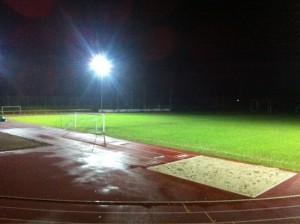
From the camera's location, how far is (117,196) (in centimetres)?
800

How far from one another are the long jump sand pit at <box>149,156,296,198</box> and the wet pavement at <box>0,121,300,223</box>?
32cm

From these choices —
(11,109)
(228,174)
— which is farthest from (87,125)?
(11,109)

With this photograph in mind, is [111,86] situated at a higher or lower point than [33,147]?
higher

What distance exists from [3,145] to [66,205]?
8.96 meters

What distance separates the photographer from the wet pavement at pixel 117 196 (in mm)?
6770

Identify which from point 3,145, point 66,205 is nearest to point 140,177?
point 66,205

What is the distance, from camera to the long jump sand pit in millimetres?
8891

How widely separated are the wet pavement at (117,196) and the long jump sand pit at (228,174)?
32cm

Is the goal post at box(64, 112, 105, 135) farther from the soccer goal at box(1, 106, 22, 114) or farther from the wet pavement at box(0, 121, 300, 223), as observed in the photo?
the soccer goal at box(1, 106, 22, 114)

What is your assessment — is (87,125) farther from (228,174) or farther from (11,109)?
(11,109)

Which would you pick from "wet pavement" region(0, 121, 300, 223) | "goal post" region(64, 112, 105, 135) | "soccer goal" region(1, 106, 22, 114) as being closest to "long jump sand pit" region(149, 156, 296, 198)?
"wet pavement" region(0, 121, 300, 223)

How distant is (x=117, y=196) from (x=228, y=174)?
3819 mm

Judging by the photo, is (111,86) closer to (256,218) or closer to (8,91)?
(8,91)

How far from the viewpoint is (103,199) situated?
7.76 m
